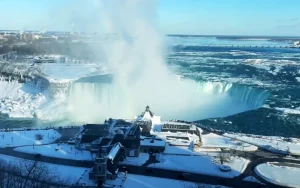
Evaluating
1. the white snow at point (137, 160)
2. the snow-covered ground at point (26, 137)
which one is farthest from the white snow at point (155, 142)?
the snow-covered ground at point (26, 137)

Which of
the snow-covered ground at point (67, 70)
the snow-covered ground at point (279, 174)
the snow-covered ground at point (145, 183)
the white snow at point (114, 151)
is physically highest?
the snow-covered ground at point (67, 70)

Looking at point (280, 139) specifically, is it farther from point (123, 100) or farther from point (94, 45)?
point (94, 45)

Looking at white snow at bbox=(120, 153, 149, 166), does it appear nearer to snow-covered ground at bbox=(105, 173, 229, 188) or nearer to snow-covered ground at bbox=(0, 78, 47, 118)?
snow-covered ground at bbox=(105, 173, 229, 188)

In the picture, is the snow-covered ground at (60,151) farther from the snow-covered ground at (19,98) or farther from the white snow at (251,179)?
the snow-covered ground at (19,98)

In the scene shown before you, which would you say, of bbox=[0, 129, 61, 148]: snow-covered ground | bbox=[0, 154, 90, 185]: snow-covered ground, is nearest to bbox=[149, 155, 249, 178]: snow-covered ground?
bbox=[0, 154, 90, 185]: snow-covered ground

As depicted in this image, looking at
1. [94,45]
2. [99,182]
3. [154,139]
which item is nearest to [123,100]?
[154,139]

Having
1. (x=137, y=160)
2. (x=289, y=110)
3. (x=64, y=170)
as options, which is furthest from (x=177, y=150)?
(x=289, y=110)
